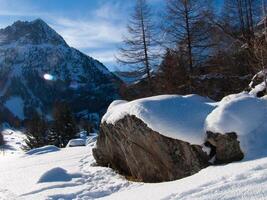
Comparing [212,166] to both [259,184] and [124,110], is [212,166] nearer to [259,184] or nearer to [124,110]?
[259,184]

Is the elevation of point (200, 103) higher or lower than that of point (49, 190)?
higher

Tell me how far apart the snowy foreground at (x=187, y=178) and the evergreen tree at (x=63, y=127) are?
2784 cm

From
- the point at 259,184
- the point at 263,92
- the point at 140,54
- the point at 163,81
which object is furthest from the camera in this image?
the point at 140,54

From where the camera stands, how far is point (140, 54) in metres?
25.9

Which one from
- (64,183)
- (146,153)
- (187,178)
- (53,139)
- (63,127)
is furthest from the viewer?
(53,139)

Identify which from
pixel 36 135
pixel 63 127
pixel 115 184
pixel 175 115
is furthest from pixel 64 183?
pixel 36 135

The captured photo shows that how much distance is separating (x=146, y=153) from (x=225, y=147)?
110 inches

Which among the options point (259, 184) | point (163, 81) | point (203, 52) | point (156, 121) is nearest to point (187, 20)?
point (203, 52)

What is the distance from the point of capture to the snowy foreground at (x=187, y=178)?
644cm

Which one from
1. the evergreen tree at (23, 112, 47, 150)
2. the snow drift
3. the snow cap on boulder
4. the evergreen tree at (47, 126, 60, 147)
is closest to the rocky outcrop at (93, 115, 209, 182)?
the snow cap on boulder

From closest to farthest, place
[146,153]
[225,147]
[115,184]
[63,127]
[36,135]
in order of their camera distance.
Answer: [225,147] → [146,153] → [115,184] → [63,127] → [36,135]

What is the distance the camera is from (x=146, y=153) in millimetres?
10852

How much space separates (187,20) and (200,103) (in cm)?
1118

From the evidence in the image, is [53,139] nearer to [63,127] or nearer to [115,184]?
[63,127]
